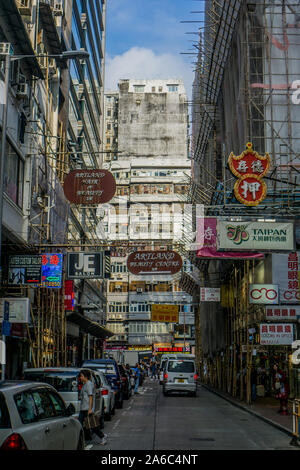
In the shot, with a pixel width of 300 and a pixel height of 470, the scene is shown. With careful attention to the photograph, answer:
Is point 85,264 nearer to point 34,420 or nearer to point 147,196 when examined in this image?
point 34,420

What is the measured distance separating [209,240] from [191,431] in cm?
943

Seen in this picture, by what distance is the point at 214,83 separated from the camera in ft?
119

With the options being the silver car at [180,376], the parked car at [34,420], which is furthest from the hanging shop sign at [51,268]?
the parked car at [34,420]

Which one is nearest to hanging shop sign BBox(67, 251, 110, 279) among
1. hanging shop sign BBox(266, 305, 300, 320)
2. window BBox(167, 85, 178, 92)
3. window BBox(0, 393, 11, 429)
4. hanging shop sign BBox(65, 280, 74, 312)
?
hanging shop sign BBox(266, 305, 300, 320)

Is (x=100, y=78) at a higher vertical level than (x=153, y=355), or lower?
higher

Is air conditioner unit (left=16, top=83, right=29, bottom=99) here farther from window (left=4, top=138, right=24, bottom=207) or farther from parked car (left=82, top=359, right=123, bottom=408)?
parked car (left=82, top=359, right=123, bottom=408)

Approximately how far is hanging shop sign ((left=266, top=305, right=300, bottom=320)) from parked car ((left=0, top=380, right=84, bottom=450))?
15749mm

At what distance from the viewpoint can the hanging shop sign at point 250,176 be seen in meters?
23.1

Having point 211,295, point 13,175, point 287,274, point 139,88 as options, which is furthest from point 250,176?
point 139,88

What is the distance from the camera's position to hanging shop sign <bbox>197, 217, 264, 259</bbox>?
75.9 ft

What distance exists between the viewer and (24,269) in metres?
22.8

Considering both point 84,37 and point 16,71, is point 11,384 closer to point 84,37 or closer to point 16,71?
point 16,71
